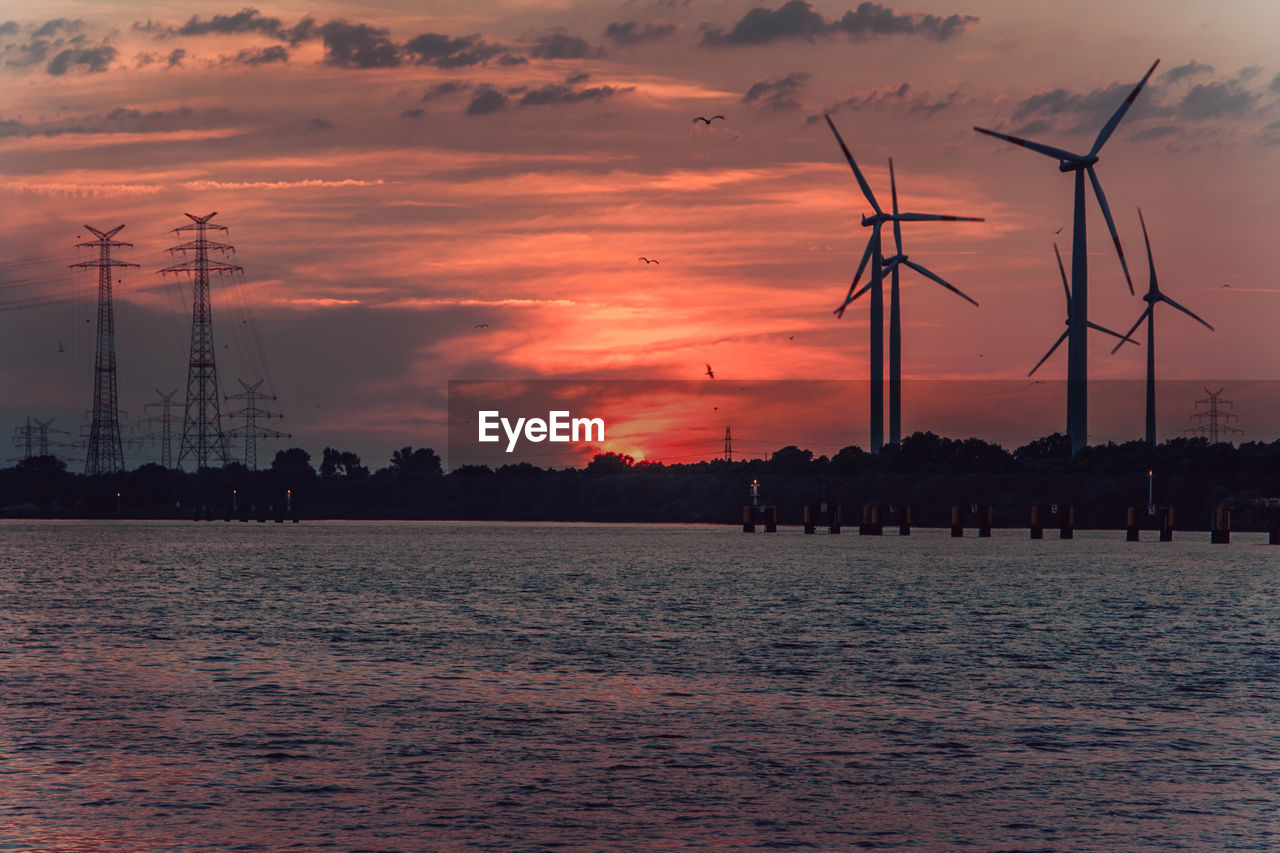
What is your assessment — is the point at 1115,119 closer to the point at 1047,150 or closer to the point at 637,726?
the point at 1047,150

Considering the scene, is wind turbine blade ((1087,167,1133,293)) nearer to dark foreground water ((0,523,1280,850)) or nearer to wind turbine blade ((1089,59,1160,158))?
wind turbine blade ((1089,59,1160,158))

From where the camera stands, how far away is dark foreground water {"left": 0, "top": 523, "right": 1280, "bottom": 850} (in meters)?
25.8

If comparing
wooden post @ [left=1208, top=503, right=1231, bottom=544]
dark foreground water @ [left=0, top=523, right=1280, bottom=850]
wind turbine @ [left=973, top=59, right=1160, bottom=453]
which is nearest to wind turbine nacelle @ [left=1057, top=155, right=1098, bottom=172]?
wind turbine @ [left=973, top=59, right=1160, bottom=453]

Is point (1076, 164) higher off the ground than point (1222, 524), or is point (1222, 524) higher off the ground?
point (1076, 164)

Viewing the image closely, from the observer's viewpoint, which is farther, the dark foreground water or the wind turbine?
the wind turbine

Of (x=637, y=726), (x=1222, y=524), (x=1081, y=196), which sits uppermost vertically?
(x=1081, y=196)

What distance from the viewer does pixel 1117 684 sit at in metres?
47.6

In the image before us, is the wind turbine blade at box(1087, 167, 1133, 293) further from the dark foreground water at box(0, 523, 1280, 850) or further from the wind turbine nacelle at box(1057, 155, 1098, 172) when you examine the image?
the dark foreground water at box(0, 523, 1280, 850)

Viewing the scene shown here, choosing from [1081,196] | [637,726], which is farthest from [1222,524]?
[637,726]

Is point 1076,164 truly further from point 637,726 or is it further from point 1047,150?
point 637,726

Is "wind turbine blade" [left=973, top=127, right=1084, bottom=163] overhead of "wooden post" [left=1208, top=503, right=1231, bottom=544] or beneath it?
overhead

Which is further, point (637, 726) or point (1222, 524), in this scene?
point (1222, 524)

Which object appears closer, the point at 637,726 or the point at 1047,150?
the point at 637,726

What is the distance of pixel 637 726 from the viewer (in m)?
37.6
